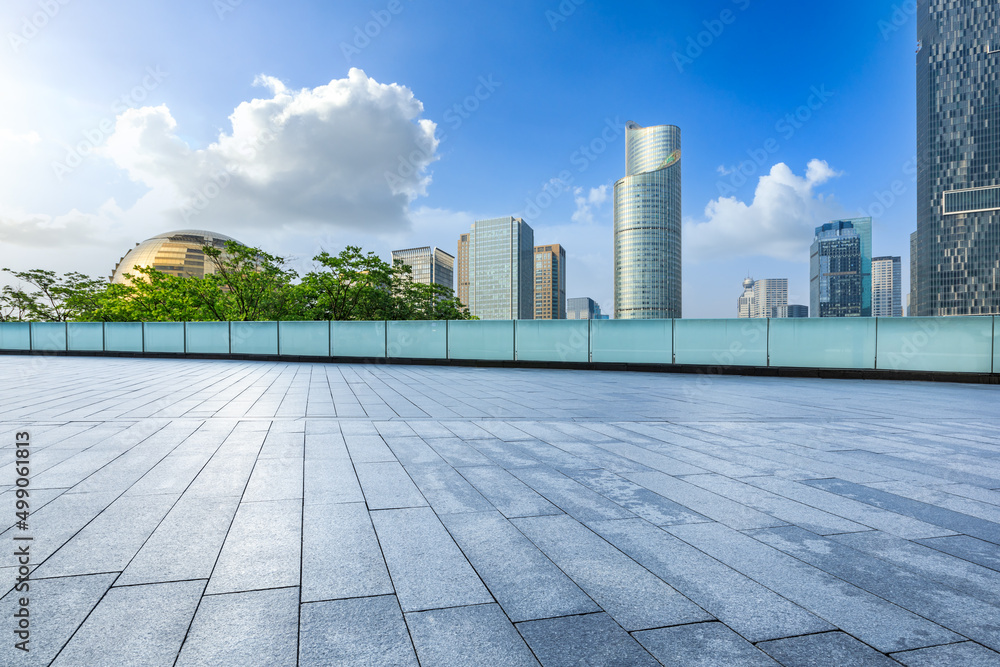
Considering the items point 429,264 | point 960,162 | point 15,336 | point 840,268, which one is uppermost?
point 960,162

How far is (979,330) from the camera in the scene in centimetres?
1205

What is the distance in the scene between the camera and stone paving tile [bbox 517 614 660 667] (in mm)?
1800

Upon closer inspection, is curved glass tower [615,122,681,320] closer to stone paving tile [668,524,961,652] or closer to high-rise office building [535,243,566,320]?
high-rise office building [535,243,566,320]

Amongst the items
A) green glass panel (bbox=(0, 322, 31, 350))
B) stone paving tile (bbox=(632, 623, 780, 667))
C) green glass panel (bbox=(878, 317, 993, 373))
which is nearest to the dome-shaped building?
green glass panel (bbox=(0, 322, 31, 350))

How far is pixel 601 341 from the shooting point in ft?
50.4

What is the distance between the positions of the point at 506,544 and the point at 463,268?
110 metres

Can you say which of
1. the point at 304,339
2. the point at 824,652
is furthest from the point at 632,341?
the point at 824,652

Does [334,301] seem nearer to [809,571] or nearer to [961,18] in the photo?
[809,571]

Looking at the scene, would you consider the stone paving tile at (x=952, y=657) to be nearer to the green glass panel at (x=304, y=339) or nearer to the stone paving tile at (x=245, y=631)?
the stone paving tile at (x=245, y=631)

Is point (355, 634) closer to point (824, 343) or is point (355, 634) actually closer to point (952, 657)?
point (952, 657)

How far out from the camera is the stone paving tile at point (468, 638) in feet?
5.93

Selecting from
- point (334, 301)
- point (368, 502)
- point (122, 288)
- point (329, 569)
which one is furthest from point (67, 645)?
point (122, 288)

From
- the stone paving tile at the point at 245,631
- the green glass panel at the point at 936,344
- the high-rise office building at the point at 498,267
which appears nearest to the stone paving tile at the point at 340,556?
the stone paving tile at the point at 245,631

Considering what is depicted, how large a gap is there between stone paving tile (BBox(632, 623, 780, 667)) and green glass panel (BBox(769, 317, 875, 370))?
1345 cm
